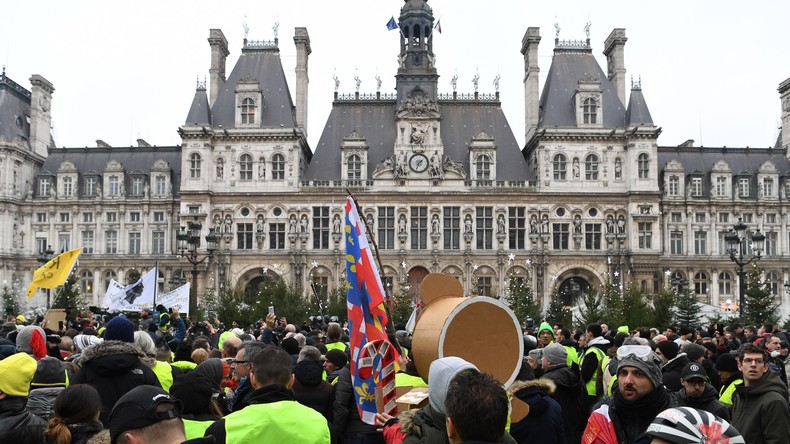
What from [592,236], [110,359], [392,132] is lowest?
[110,359]

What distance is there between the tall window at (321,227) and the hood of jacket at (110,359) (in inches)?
1850

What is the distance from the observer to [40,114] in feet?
203

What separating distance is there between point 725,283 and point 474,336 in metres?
55.9

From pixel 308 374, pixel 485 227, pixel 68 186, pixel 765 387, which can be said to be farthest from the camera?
pixel 68 186

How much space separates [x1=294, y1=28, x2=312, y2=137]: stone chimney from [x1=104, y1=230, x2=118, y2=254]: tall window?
52.7 feet

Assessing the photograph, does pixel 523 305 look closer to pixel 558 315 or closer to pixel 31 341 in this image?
pixel 558 315

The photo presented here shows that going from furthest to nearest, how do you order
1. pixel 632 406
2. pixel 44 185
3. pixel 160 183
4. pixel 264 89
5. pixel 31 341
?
pixel 44 185, pixel 160 183, pixel 264 89, pixel 31 341, pixel 632 406

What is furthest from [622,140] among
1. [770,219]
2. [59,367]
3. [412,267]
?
[59,367]

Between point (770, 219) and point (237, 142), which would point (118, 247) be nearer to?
point (237, 142)

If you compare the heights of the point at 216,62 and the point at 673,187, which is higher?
the point at 216,62

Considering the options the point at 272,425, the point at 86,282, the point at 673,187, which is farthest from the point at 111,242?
the point at 272,425

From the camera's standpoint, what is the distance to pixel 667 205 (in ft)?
189

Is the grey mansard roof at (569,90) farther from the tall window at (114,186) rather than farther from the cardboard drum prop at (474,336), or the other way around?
the cardboard drum prop at (474,336)

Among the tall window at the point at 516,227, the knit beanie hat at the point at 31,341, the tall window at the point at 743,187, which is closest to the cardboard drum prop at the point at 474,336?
the knit beanie hat at the point at 31,341
